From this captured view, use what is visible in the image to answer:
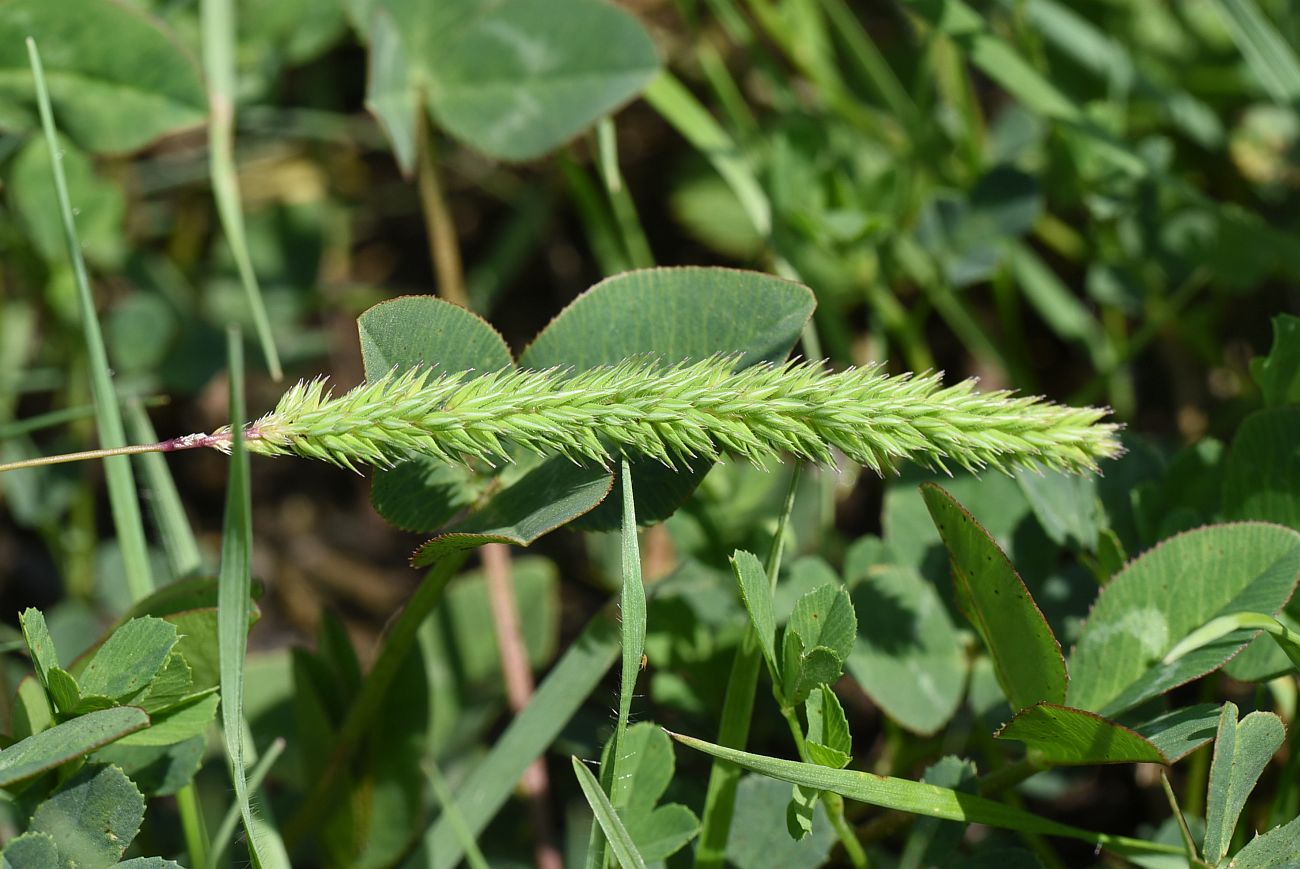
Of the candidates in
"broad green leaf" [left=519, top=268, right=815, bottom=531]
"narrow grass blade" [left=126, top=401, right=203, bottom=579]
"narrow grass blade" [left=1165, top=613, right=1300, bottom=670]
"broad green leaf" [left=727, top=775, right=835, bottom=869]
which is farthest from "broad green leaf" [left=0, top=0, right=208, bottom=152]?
"narrow grass blade" [left=1165, top=613, right=1300, bottom=670]

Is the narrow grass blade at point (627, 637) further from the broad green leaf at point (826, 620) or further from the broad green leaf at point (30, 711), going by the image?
the broad green leaf at point (30, 711)

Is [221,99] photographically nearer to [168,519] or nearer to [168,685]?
[168,519]

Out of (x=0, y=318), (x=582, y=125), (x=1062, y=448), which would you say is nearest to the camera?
(x=1062, y=448)

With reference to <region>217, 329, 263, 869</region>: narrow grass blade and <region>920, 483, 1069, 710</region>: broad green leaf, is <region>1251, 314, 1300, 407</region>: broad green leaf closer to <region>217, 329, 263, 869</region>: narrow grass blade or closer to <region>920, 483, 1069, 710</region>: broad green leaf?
<region>920, 483, 1069, 710</region>: broad green leaf

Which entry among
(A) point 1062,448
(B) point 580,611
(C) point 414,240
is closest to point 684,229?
(C) point 414,240

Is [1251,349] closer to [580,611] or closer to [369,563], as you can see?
[580,611]

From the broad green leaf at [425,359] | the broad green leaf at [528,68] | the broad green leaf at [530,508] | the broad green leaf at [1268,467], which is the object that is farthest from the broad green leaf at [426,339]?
the broad green leaf at [1268,467]

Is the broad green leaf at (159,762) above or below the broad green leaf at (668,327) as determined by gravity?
below
